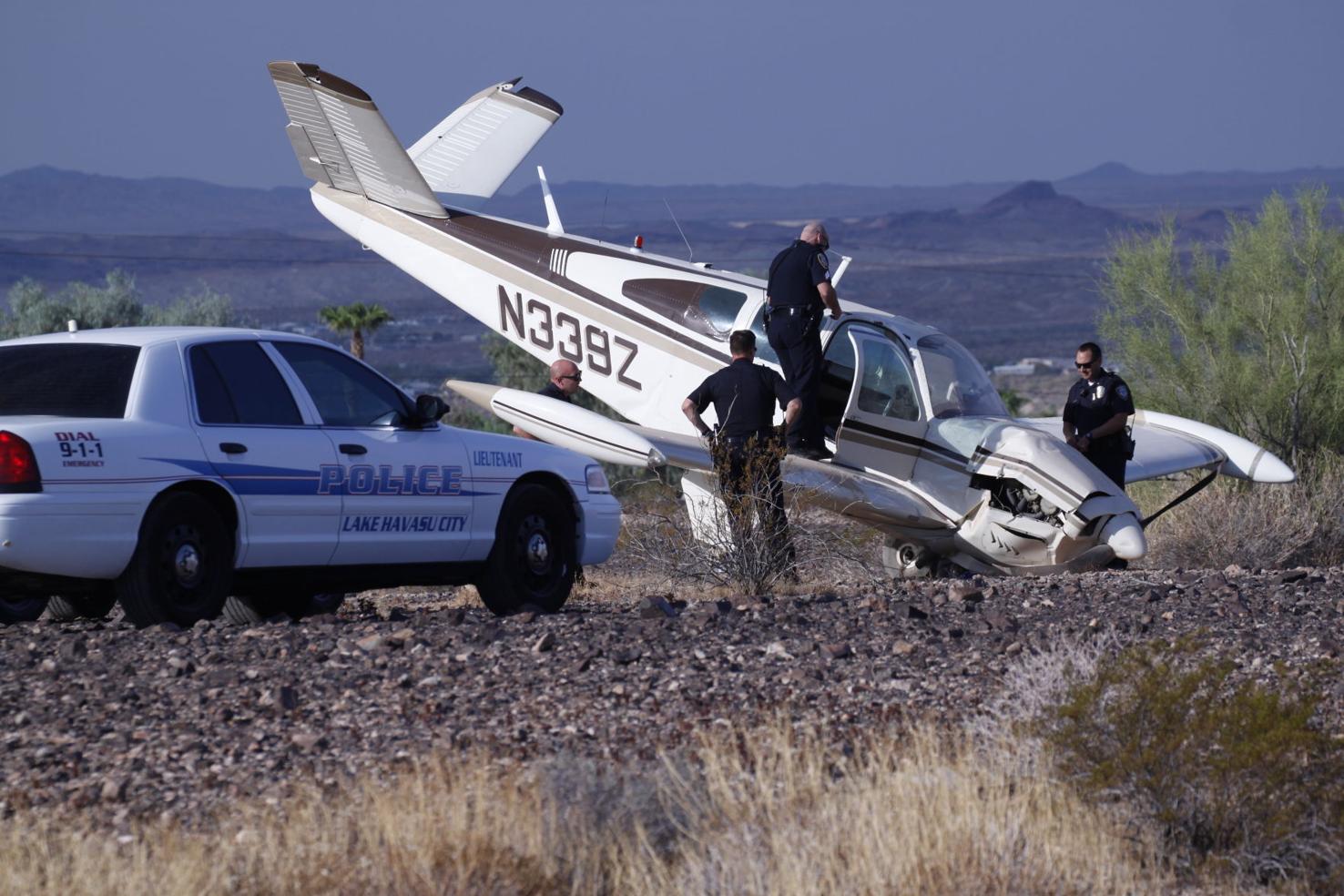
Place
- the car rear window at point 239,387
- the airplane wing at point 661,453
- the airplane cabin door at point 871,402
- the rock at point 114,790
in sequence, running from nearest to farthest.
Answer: the rock at point 114,790 → the car rear window at point 239,387 → the airplane wing at point 661,453 → the airplane cabin door at point 871,402

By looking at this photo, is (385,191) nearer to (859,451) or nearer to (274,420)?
(859,451)

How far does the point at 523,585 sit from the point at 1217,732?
4885 millimetres

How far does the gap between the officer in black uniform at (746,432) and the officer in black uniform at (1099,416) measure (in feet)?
12.6

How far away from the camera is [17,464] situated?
316 inches

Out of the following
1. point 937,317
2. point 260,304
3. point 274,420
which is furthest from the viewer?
point 260,304

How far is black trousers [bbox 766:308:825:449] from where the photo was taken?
1356 cm

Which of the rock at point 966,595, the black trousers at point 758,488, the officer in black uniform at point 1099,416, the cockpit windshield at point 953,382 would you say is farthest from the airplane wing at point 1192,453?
the rock at point 966,595

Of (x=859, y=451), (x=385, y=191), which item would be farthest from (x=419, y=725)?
(x=385, y=191)

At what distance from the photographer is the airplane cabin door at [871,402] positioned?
1421cm

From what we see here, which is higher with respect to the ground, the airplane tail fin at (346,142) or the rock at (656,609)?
the airplane tail fin at (346,142)

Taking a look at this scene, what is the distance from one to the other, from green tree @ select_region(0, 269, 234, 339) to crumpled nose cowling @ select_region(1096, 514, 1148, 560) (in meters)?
25.0

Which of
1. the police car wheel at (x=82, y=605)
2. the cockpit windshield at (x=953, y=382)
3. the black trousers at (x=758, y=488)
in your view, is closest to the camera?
the police car wheel at (x=82, y=605)

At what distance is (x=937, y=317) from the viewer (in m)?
165

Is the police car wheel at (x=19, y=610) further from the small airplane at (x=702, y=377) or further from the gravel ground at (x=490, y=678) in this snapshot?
the small airplane at (x=702, y=377)
